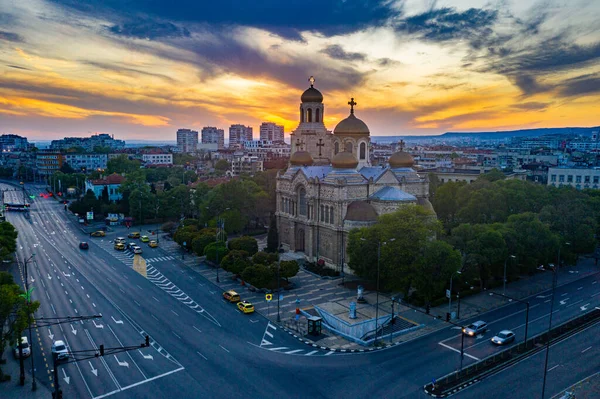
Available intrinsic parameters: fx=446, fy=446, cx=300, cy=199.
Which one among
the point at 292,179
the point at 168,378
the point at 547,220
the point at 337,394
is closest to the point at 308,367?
the point at 337,394

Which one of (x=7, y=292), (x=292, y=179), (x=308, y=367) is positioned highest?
(x=292, y=179)

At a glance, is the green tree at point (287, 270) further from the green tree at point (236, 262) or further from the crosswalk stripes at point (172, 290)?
the crosswalk stripes at point (172, 290)

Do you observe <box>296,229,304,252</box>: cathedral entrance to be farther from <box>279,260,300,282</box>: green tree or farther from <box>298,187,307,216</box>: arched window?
<box>279,260,300,282</box>: green tree

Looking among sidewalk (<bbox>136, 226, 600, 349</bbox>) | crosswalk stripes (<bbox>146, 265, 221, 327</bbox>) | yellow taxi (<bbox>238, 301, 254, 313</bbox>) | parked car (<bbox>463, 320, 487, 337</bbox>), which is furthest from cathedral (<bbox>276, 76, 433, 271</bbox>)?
crosswalk stripes (<bbox>146, 265, 221, 327</bbox>)


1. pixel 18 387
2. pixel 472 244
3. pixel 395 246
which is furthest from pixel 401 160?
pixel 18 387

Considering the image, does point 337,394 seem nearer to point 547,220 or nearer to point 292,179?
point 292,179

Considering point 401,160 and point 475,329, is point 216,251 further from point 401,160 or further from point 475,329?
point 475,329
